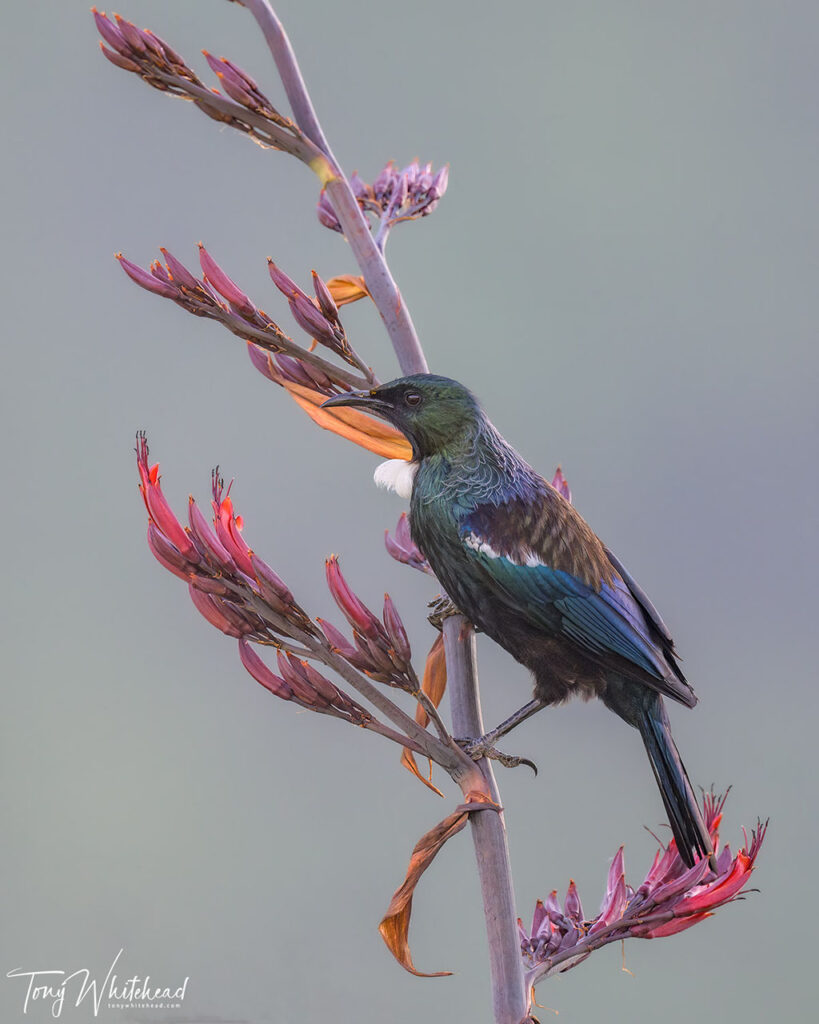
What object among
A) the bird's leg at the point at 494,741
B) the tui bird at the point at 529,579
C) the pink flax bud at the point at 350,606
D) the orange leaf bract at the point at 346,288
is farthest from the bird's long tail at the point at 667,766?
the orange leaf bract at the point at 346,288

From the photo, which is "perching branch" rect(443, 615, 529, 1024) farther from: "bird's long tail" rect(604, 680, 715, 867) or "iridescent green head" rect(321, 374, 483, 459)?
"iridescent green head" rect(321, 374, 483, 459)

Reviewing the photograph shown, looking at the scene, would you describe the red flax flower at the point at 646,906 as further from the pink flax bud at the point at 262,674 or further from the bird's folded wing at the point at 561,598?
the pink flax bud at the point at 262,674

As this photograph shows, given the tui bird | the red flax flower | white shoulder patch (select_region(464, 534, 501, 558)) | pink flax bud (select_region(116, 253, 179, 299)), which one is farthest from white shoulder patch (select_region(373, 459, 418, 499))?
the red flax flower

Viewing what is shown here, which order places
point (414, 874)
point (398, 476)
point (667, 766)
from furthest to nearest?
point (398, 476) < point (667, 766) < point (414, 874)

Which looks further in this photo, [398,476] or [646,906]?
[398,476]

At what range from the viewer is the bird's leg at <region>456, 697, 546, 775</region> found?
1.34 meters

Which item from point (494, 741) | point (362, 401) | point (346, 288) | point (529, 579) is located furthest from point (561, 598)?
point (346, 288)

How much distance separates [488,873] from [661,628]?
1.21 ft

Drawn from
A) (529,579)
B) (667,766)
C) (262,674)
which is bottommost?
(667,766)

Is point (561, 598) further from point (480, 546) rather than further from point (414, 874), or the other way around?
point (414, 874)

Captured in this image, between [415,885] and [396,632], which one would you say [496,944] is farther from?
[396,632]

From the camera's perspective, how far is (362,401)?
1415 millimetres

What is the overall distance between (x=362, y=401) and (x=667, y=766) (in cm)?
56

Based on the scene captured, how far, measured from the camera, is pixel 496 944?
4.29 ft
